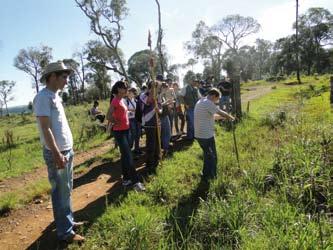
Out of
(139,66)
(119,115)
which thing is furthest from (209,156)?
(139,66)

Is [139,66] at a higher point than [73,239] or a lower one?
higher

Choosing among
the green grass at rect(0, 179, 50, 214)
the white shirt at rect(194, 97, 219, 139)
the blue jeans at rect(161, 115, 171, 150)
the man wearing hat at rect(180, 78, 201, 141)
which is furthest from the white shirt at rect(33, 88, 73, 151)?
the man wearing hat at rect(180, 78, 201, 141)

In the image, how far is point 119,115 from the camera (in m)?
5.84

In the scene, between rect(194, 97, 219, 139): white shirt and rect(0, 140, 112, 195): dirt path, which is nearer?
rect(194, 97, 219, 139): white shirt

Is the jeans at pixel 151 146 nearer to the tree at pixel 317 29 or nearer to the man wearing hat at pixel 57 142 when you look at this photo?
the man wearing hat at pixel 57 142

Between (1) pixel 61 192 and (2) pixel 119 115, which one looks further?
(2) pixel 119 115

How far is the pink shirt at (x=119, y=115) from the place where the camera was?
5.82 m

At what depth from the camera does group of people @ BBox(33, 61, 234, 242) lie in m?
3.89

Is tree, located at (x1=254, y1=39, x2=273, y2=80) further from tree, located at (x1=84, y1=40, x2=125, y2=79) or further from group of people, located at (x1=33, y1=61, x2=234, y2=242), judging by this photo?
group of people, located at (x1=33, y1=61, x2=234, y2=242)

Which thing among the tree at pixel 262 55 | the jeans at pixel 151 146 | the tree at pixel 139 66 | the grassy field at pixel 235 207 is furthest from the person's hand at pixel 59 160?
the tree at pixel 262 55

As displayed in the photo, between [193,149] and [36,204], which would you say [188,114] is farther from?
[36,204]

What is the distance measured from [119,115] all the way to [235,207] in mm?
2531

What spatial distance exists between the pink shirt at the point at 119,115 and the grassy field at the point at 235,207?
1096mm

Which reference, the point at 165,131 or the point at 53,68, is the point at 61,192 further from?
the point at 165,131
